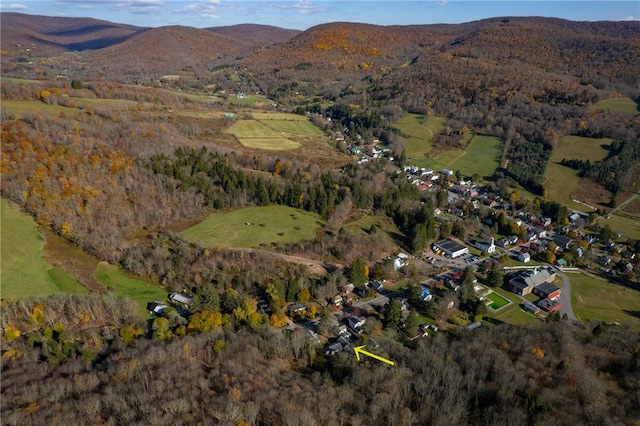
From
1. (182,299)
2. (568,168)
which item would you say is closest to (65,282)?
(182,299)

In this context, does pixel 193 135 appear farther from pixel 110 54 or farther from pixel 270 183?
pixel 110 54

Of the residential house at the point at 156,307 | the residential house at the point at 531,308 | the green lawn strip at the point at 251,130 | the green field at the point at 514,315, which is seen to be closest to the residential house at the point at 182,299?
the residential house at the point at 156,307

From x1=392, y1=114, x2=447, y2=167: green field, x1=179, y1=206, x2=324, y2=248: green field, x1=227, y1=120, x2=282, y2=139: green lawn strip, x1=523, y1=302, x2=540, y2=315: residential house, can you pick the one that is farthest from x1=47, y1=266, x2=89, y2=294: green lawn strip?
x1=392, y1=114, x2=447, y2=167: green field

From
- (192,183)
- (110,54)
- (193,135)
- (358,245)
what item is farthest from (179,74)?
(358,245)

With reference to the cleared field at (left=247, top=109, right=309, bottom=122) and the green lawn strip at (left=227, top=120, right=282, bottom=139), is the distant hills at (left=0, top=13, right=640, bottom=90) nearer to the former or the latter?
the cleared field at (left=247, top=109, right=309, bottom=122)

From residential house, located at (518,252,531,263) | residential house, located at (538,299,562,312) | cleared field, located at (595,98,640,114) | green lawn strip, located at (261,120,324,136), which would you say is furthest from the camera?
green lawn strip, located at (261,120,324,136)

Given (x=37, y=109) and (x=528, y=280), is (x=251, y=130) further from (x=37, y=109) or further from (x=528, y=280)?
(x=528, y=280)
